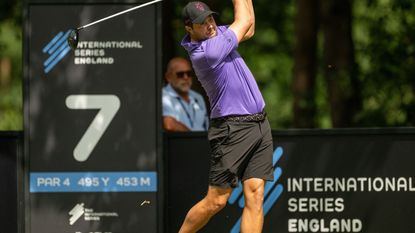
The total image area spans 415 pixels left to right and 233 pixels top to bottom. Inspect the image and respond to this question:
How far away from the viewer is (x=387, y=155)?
8.44 metres

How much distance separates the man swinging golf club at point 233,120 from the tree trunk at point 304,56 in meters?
7.48

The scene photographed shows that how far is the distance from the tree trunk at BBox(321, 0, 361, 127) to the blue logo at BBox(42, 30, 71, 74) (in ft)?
15.4

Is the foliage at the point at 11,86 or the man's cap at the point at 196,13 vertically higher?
the foliage at the point at 11,86

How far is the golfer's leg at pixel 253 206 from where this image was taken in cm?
740

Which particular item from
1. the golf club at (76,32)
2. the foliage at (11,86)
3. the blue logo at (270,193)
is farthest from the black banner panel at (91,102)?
the foliage at (11,86)

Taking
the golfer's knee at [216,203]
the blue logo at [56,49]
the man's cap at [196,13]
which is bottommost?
the golfer's knee at [216,203]

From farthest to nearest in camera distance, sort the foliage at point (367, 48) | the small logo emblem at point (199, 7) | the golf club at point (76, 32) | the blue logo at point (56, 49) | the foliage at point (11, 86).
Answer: the foliage at point (11, 86), the foliage at point (367, 48), the blue logo at point (56, 49), the golf club at point (76, 32), the small logo emblem at point (199, 7)

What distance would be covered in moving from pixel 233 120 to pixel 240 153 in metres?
0.23

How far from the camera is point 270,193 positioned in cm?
840

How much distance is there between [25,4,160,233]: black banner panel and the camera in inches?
322

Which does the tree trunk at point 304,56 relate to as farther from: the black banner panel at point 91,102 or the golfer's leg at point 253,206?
the golfer's leg at point 253,206

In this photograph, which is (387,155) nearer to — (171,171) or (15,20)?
(171,171)

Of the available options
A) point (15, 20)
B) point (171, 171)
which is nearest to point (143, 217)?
point (171, 171)

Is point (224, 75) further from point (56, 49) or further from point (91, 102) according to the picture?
point (56, 49)
